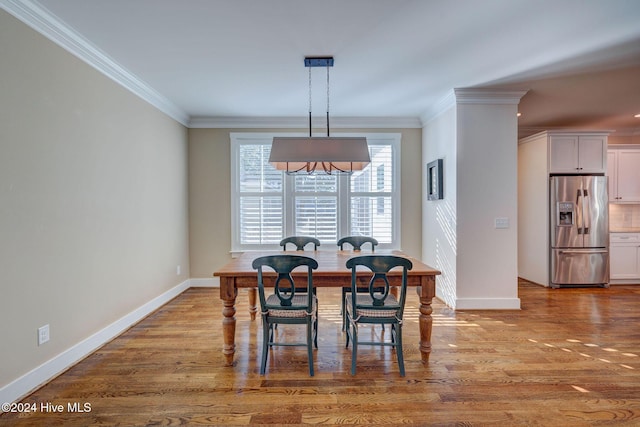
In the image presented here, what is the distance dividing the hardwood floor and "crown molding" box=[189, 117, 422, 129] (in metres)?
3.05

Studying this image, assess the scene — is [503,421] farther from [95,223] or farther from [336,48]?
[95,223]

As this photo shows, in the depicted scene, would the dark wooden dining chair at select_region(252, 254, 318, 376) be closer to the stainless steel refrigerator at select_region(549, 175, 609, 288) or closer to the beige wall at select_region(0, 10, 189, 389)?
the beige wall at select_region(0, 10, 189, 389)

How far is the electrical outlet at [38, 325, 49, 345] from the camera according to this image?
2.23 meters

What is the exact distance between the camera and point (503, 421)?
1.86m

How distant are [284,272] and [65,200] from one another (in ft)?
6.18

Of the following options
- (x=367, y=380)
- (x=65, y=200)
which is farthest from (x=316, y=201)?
(x=65, y=200)

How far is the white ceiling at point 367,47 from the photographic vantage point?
7.26 ft

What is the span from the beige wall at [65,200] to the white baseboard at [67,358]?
5 centimetres

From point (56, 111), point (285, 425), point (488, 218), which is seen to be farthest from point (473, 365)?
point (56, 111)

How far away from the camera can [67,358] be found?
247cm

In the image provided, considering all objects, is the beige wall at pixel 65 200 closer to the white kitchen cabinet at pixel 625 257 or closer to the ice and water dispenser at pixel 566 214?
the ice and water dispenser at pixel 566 214

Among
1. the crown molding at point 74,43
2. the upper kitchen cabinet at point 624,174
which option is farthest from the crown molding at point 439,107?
the crown molding at point 74,43

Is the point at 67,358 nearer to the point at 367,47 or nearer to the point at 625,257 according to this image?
the point at 367,47

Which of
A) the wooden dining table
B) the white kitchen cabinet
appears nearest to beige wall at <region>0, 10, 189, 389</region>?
the wooden dining table
